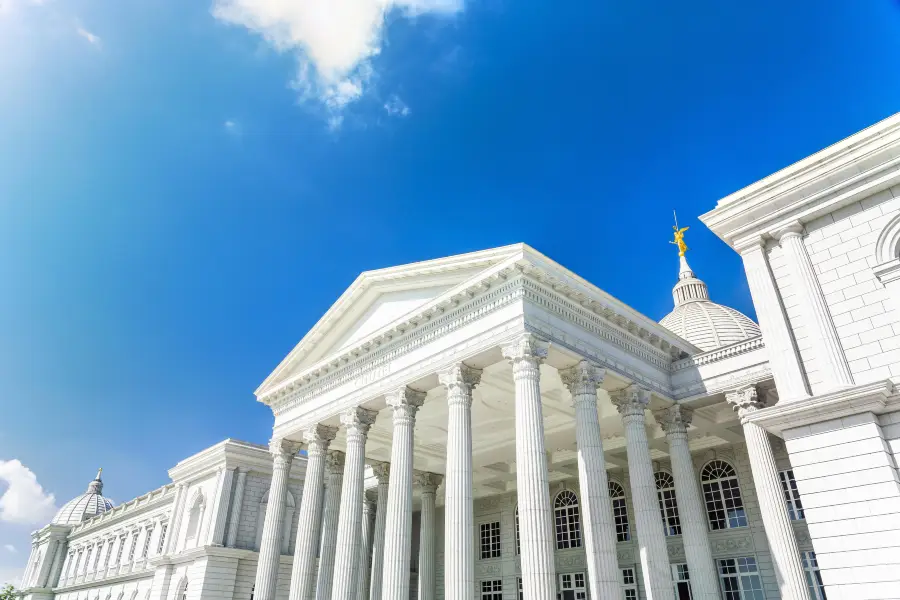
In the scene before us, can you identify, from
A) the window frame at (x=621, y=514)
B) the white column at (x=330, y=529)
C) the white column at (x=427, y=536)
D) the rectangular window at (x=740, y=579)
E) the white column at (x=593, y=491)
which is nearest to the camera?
the white column at (x=593, y=491)

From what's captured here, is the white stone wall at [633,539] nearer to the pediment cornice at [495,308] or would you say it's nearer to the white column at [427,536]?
the white column at [427,536]

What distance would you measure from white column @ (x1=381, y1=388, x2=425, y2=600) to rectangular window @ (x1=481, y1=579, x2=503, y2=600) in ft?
49.6

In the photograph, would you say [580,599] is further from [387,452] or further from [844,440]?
[844,440]

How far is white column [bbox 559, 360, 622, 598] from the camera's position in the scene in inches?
680

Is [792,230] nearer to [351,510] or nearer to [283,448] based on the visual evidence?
[351,510]

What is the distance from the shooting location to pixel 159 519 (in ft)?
148

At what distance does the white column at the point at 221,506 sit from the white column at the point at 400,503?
1787 cm

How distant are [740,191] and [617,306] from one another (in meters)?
7.30

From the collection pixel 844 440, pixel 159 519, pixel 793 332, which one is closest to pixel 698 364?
pixel 793 332

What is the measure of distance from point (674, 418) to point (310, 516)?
15256 mm

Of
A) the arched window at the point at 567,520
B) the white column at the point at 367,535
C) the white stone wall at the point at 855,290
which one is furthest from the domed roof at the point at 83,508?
the white stone wall at the point at 855,290

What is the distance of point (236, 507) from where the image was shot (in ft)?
121

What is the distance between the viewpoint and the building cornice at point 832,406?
1215 centimetres

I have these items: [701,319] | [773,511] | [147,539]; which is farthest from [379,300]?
[147,539]
